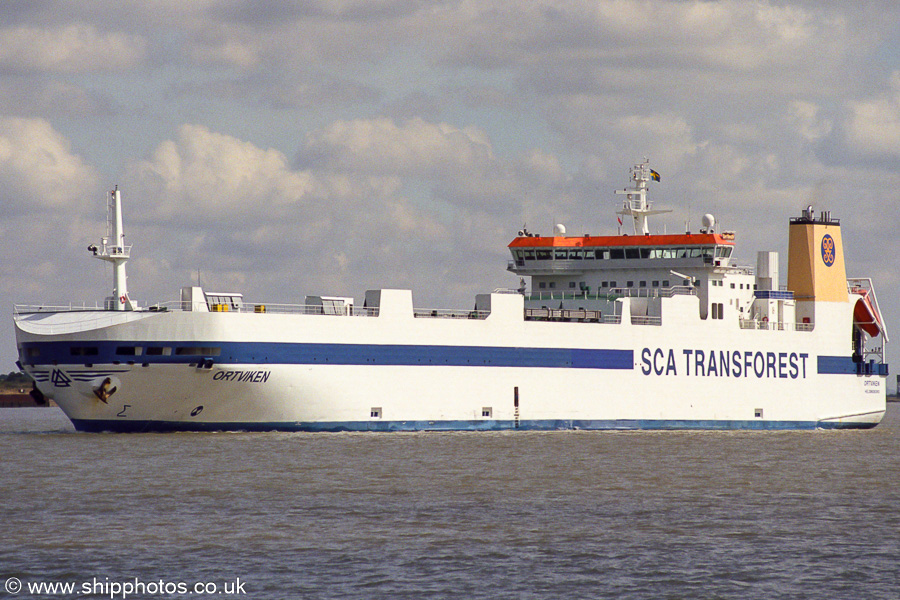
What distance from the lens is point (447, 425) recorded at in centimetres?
4453

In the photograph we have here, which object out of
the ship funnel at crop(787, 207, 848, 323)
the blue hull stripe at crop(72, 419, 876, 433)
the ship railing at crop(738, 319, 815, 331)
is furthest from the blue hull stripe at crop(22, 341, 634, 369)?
the ship funnel at crop(787, 207, 848, 323)

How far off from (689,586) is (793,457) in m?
21.0

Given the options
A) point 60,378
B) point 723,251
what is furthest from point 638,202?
point 60,378

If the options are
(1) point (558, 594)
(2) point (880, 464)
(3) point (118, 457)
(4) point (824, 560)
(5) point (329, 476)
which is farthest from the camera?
(2) point (880, 464)

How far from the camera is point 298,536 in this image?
21.9 metres

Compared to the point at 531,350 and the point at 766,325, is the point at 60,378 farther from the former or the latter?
the point at 766,325

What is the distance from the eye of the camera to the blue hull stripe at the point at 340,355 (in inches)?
1534

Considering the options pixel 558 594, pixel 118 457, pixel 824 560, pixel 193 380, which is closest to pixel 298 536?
pixel 558 594

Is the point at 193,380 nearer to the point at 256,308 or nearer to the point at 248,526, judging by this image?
the point at 256,308

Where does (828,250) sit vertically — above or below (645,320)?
above

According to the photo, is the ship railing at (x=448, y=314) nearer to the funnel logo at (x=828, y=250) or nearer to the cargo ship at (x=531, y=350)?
the cargo ship at (x=531, y=350)

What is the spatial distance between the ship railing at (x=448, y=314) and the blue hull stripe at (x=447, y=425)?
3.93 m

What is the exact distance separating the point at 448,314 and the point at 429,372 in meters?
2.52

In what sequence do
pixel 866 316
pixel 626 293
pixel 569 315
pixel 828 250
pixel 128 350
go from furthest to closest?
pixel 866 316 → pixel 828 250 → pixel 626 293 → pixel 569 315 → pixel 128 350
